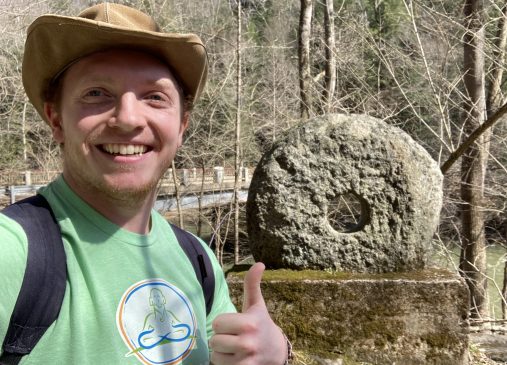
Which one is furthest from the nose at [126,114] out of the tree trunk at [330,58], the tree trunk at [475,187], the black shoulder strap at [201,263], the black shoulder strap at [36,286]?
the tree trunk at [475,187]

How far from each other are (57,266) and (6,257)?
3.6 inches

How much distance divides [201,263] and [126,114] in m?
0.44

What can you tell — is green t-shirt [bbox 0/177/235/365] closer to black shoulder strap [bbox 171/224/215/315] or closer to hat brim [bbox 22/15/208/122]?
black shoulder strap [bbox 171/224/215/315]

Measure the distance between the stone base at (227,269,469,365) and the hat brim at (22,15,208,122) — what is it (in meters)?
Answer: 2.07

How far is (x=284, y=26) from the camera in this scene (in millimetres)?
14953

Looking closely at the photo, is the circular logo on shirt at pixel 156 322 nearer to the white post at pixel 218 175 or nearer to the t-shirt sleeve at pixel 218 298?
the t-shirt sleeve at pixel 218 298

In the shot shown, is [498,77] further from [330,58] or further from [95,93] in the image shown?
[95,93]

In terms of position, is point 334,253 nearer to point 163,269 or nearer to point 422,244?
point 422,244

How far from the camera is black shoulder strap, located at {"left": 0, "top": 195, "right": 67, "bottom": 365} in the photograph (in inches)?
34.7

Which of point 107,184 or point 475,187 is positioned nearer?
point 107,184

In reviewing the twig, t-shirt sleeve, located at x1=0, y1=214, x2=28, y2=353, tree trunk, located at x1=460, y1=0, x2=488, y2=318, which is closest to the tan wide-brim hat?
t-shirt sleeve, located at x1=0, y1=214, x2=28, y2=353

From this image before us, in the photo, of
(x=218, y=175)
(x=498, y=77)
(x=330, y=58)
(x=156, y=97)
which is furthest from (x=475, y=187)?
(x=156, y=97)

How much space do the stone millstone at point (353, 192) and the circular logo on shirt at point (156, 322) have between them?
215 cm

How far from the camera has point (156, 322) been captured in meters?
1.06
